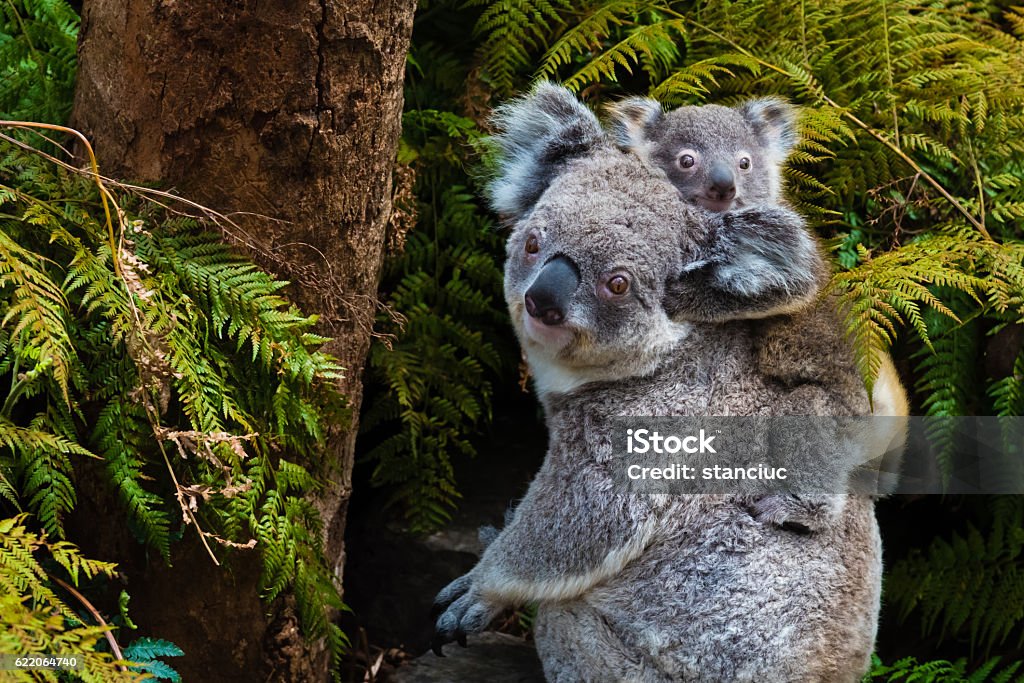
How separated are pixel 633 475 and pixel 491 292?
5.19 ft

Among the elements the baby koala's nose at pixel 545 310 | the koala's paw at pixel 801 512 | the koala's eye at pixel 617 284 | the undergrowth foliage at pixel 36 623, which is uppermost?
the koala's eye at pixel 617 284

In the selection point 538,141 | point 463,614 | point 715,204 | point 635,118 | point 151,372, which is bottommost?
point 463,614

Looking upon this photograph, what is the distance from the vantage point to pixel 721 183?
3.39 m

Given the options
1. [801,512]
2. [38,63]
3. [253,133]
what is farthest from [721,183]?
[38,63]

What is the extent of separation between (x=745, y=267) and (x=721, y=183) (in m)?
0.64

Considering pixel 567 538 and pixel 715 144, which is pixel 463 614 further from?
pixel 715 144

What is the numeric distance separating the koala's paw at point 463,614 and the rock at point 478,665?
16 cm

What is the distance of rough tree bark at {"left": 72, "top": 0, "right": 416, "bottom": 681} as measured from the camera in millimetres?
2777

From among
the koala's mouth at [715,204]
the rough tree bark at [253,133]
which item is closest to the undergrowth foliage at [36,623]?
the rough tree bark at [253,133]

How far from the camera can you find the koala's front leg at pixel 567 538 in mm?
2918

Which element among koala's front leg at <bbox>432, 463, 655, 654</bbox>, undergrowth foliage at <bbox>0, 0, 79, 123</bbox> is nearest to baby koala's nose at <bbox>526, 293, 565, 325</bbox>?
koala's front leg at <bbox>432, 463, 655, 654</bbox>

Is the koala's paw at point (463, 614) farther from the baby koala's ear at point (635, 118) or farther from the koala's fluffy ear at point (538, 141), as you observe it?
the baby koala's ear at point (635, 118)

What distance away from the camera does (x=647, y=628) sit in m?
2.90

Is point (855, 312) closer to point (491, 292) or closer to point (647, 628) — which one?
point (647, 628)
